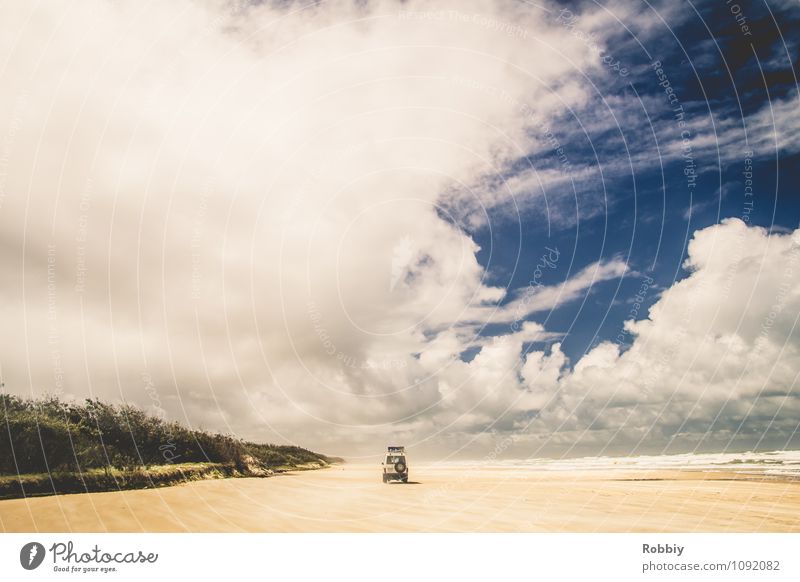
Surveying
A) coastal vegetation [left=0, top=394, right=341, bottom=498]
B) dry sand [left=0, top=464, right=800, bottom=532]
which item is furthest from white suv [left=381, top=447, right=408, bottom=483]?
coastal vegetation [left=0, top=394, right=341, bottom=498]

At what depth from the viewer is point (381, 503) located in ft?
59.2

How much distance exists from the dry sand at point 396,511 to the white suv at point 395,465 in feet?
20.4

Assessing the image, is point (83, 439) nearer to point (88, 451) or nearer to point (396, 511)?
point (88, 451)

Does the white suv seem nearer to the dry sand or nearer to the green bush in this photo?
the dry sand

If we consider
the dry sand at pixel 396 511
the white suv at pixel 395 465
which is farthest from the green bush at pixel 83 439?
the white suv at pixel 395 465

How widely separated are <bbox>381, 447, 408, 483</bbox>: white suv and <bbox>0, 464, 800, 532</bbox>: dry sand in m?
6.23

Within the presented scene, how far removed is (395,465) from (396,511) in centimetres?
1224

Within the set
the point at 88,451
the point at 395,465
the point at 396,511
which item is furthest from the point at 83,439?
the point at 395,465

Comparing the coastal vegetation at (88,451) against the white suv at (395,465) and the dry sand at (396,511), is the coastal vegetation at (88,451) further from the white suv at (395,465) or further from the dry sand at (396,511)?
the white suv at (395,465)

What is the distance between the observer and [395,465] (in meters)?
28.1

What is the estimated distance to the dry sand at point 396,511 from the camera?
42.4 feet

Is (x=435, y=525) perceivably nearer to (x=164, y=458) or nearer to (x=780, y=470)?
(x=164, y=458)
